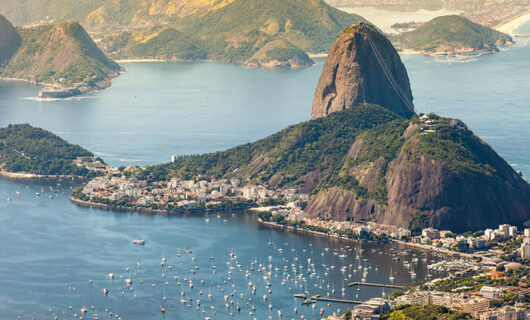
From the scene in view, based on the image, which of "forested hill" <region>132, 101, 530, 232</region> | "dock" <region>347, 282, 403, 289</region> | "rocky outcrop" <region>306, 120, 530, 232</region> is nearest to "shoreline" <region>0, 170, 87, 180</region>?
"forested hill" <region>132, 101, 530, 232</region>

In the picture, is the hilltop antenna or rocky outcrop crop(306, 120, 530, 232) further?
the hilltop antenna

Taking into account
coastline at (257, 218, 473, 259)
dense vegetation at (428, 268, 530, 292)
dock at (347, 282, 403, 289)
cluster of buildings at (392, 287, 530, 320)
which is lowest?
cluster of buildings at (392, 287, 530, 320)

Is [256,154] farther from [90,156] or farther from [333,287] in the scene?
[333,287]

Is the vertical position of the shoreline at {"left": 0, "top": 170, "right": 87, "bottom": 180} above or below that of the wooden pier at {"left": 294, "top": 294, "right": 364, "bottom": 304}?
above

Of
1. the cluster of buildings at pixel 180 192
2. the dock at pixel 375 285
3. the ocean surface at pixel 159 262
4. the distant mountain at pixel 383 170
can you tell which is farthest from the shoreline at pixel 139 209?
the dock at pixel 375 285

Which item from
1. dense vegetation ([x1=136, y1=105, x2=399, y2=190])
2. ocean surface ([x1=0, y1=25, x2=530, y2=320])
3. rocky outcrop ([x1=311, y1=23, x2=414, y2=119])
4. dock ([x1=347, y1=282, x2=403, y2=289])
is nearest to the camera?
ocean surface ([x1=0, y1=25, x2=530, y2=320])

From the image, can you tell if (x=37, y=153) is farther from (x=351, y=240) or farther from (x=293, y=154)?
(x=351, y=240)

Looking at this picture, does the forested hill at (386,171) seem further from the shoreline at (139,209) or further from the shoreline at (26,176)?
the shoreline at (26,176)

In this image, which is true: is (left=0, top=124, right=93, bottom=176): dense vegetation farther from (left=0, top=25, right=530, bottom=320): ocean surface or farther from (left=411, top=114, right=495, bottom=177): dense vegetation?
(left=411, top=114, right=495, bottom=177): dense vegetation
